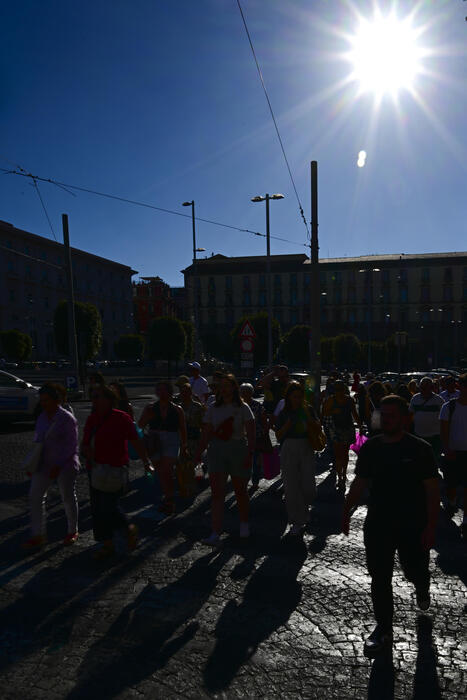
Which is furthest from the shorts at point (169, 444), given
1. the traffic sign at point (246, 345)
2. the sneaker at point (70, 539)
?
the traffic sign at point (246, 345)

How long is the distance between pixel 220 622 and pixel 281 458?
8.02ft

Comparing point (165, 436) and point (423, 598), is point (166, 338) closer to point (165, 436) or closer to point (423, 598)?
point (165, 436)

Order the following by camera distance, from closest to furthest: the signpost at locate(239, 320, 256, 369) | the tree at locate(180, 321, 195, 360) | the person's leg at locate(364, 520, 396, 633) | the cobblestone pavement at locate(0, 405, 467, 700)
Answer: the cobblestone pavement at locate(0, 405, 467, 700), the person's leg at locate(364, 520, 396, 633), the signpost at locate(239, 320, 256, 369), the tree at locate(180, 321, 195, 360)

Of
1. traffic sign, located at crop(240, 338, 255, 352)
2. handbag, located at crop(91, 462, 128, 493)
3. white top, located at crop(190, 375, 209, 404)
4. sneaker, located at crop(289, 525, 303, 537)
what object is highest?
traffic sign, located at crop(240, 338, 255, 352)

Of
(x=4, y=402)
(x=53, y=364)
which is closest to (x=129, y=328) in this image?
(x=53, y=364)

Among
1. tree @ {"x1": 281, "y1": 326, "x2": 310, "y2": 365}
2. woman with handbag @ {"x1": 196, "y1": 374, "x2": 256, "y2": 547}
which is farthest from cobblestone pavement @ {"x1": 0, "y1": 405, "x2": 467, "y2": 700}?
tree @ {"x1": 281, "y1": 326, "x2": 310, "y2": 365}

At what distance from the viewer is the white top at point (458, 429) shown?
6.00 m

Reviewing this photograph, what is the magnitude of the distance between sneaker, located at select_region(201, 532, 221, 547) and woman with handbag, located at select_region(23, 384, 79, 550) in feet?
4.48

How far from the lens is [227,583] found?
451 centimetres

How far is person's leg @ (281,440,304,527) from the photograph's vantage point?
5859 millimetres

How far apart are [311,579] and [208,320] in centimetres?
8627

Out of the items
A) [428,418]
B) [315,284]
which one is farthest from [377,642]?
[315,284]

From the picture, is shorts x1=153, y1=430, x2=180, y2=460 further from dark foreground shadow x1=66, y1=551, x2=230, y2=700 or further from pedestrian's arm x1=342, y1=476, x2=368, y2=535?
pedestrian's arm x1=342, y1=476, x2=368, y2=535

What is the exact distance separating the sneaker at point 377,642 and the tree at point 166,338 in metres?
48.3
